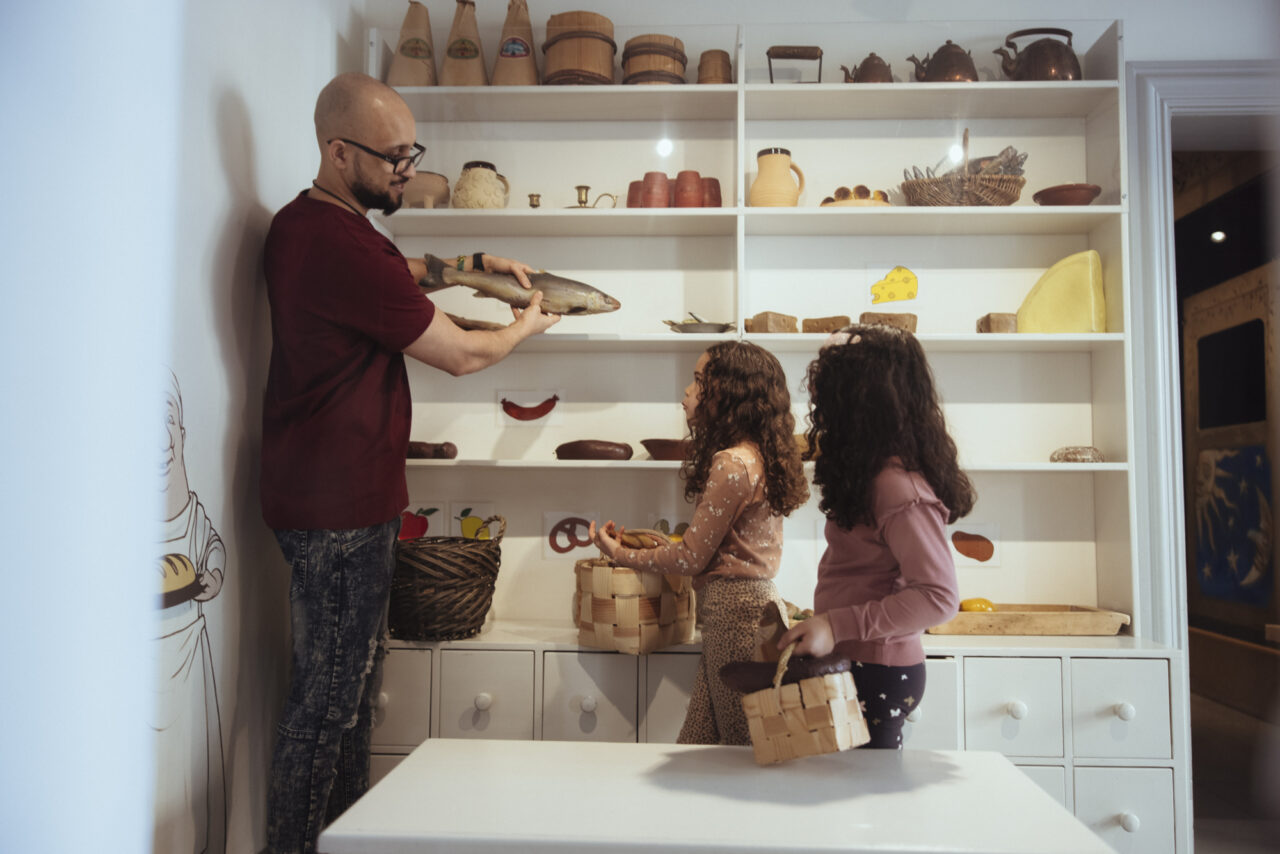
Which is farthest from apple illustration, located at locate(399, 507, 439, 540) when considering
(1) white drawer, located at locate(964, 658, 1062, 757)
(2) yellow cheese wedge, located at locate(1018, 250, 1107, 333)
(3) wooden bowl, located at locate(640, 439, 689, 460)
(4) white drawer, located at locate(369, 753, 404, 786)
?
(2) yellow cheese wedge, located at locate(1018, 250, 1107, 333)

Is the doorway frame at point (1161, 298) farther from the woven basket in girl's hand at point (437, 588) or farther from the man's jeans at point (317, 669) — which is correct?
the man's jeans at point (317, 669)

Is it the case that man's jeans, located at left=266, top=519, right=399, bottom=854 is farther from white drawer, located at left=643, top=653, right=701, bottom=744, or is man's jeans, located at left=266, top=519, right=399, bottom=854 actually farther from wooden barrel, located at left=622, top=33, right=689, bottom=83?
wooden barrel, located at left=622, top=33, right=689, bottom=83

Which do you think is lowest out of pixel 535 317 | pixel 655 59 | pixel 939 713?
pixel 939 713

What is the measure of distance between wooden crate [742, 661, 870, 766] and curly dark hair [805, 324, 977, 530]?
0.34 m

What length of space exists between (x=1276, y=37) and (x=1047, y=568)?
1679mm

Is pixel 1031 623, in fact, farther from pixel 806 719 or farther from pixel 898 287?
pixel 806 719

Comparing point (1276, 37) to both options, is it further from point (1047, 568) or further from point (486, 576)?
point (486, 576)

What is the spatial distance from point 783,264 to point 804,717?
164 cm

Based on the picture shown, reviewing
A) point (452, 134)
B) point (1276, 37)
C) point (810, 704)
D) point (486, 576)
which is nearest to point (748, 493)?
point (810, 704)

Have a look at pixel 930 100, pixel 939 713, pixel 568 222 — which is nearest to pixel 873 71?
pixel 930 100

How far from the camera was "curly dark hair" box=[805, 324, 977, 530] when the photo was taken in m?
1.49

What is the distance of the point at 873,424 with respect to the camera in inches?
59.1

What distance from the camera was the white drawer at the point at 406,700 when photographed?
2176mm

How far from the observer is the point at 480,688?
2.18 m
